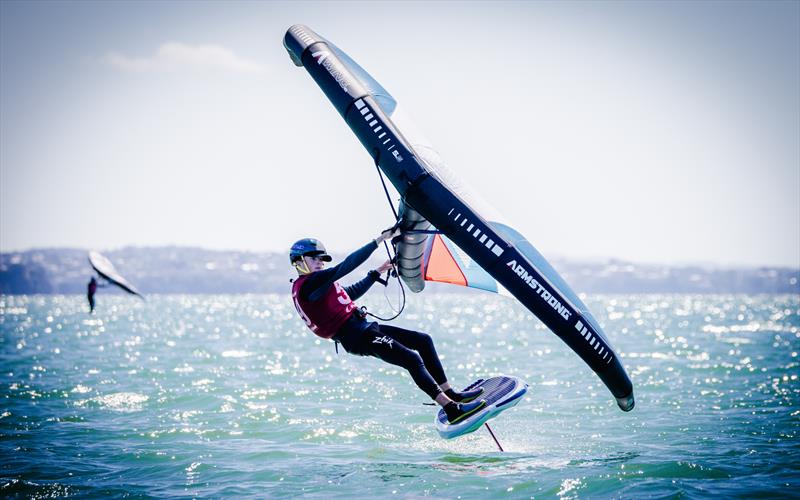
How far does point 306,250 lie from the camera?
7.38 meters

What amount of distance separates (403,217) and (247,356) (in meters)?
17.9

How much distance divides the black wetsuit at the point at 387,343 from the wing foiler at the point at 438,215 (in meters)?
0.98

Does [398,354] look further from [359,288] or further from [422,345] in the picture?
[359,288]

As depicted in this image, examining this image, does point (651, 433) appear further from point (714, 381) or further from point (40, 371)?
point (40, 371)

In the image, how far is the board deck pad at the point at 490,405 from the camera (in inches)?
292

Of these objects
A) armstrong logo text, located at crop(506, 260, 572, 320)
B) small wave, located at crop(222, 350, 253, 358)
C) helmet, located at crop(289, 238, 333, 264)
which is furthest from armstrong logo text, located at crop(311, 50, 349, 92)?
small wave, located at crop(222, 350, 253, 358)

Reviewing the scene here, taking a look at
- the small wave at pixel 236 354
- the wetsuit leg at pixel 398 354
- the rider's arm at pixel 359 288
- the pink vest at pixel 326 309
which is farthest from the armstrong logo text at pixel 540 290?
the small wave at pixel 236 354

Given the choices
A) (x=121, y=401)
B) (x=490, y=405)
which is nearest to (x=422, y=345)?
(x=490, y=405)

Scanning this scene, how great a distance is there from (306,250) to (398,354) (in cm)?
167

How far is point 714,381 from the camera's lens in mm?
16719

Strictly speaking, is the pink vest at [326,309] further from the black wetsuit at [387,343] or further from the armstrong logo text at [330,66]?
the armstrong logo text at [330,66]

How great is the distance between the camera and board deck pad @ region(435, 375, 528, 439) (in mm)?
7410

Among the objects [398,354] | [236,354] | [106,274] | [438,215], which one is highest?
[106,274]

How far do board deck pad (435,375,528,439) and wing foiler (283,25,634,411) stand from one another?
0.90 m
